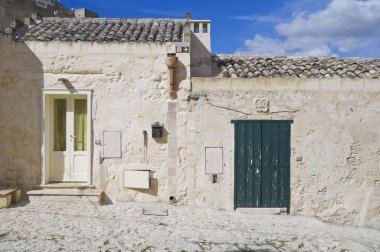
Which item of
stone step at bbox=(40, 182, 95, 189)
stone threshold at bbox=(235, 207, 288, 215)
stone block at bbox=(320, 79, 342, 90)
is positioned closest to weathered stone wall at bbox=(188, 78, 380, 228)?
stone block at bbox=(320, 79, 342, 90)

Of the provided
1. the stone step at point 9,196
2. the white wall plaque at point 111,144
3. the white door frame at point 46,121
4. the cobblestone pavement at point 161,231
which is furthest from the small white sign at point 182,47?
the stone step at point 9,196

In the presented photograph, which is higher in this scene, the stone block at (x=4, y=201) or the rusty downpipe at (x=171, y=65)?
the rusty downpipe at (x=171, y=65)

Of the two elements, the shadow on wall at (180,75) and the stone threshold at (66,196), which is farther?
the shadow on wall at (180,75)

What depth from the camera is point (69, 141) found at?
7723mm

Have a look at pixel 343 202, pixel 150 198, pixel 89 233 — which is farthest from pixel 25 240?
pixel 343 202

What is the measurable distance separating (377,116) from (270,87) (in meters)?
2.51

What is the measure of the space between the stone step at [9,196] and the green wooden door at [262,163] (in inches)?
190

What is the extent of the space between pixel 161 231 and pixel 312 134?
13.0 ft

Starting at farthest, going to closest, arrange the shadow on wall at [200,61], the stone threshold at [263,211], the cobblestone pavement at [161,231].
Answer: the shadow on wall at [200,61]
the stone threshold at [263,211]
the cobblestone pavement at [161,231]

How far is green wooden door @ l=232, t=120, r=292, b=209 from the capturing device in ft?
24.1

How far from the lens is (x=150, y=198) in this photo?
7.45 m

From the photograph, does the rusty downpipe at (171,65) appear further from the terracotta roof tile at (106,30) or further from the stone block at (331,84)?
the stone block at (331,84)

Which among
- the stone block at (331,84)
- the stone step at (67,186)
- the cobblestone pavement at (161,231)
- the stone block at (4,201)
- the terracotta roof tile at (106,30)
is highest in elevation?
the terracotta roof tile at (106,30)

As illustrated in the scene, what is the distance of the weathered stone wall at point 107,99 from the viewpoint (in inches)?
291
